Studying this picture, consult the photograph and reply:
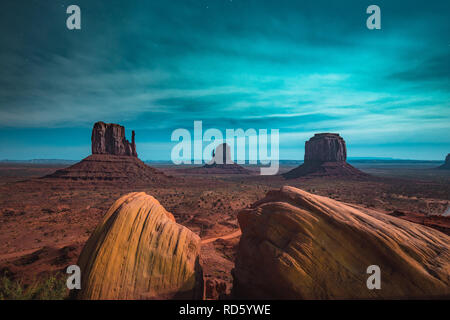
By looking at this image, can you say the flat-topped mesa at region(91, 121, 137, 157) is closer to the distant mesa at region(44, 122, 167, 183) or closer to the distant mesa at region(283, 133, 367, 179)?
the distant mesa at region(44, 122, 167, 183)

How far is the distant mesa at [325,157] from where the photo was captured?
8097 cm

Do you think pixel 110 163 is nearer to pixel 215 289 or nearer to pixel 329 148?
pixel 215 289

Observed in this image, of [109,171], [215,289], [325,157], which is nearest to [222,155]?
[325,157]

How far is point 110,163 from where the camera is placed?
58.9 meters

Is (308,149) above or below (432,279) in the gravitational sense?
above

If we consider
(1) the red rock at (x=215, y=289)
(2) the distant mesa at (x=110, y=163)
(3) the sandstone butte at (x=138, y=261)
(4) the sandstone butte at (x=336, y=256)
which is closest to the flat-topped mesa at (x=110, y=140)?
(2) the distant mesa at (x=110, y=163)

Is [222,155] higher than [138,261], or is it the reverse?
[222,155]

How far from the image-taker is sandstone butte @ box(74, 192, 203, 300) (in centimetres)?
509

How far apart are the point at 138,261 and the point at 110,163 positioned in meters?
62.0

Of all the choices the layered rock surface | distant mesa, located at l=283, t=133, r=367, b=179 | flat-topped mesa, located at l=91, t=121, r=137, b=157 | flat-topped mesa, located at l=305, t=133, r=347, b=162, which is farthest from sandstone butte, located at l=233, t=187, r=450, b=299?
flat-topped mesa, located at l=305, t=133, r=347, b=162
